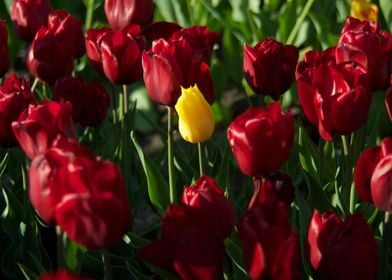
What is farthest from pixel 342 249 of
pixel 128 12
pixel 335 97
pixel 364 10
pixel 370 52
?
pixel 364 10

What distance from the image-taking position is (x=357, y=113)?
1666mm

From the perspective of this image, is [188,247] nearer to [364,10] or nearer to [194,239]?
[194,239]

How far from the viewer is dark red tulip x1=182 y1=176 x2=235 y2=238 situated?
1.40 meters

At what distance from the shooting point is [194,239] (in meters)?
1.29

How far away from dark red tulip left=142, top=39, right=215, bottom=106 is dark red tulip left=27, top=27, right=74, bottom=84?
28 cm

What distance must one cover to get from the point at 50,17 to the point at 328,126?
2.46 ft

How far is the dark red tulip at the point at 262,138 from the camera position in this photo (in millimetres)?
1552

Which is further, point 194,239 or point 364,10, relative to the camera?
point 364,10

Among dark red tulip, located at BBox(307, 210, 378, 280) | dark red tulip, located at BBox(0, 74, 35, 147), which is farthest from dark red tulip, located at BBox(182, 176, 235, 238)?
dark red tulip, located at BBox(0, 74, 35, 147)

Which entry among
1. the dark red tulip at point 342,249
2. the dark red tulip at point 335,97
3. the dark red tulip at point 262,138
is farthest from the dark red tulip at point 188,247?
the dark red tulip at point 335,97

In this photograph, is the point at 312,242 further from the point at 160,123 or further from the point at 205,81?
the point at 160,123

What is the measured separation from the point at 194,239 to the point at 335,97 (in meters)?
0.47

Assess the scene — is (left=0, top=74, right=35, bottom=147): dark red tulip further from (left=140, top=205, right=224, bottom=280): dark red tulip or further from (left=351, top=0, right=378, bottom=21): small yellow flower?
(left=351, top=0, right=378, bottom=21): small yellow flower

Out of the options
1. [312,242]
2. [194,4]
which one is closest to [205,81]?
[312,242]
